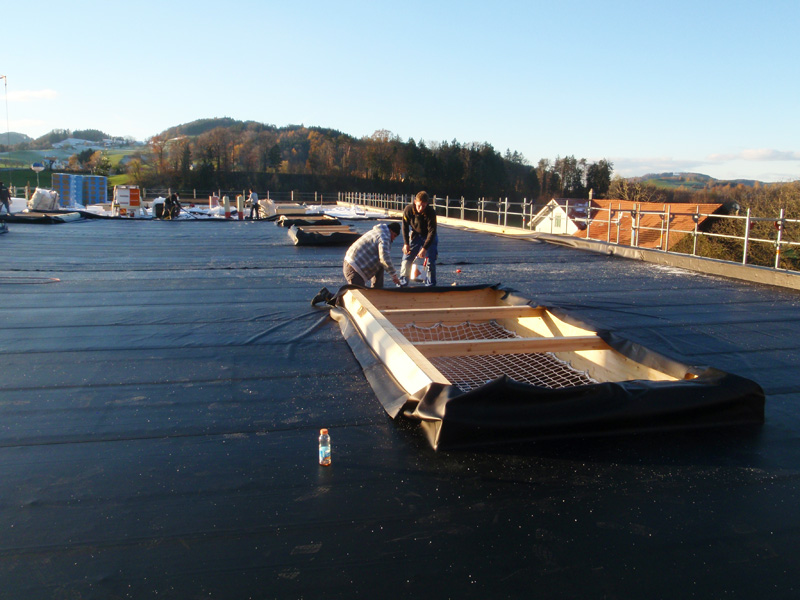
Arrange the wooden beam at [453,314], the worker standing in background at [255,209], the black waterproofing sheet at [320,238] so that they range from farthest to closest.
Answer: the worker standing in background at [255,209] → the black waterproofing sheet at [320,238] → the wooden beam at [453,314]

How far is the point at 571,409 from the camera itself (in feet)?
8.61

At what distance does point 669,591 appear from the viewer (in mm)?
1680

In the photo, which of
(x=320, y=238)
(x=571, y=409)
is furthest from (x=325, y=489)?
(x=320, y=238)

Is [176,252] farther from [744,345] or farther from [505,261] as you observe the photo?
[744,345]

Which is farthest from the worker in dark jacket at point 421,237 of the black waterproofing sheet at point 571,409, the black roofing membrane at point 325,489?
the black waterproofing sheet at point 571,409

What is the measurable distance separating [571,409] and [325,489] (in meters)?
1.09

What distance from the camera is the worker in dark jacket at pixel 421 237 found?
7.06 metres

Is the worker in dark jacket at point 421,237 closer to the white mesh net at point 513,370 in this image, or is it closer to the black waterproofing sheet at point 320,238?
the white mesh net at point 513,370

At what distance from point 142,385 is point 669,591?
269 cm

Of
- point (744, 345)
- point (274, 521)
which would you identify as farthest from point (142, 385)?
point (744, 345)

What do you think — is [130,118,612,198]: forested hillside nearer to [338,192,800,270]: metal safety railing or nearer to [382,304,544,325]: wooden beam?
[338,192,800,270]: metal safety railing

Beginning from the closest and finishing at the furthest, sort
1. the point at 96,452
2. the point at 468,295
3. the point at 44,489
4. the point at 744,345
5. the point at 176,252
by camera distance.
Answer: the point at 44,489, the point at 96,452, the point at 744,345, the point at 468,295, the point at 176,252

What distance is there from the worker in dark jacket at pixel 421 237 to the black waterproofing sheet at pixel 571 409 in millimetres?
4249

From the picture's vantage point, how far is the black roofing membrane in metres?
1.72
